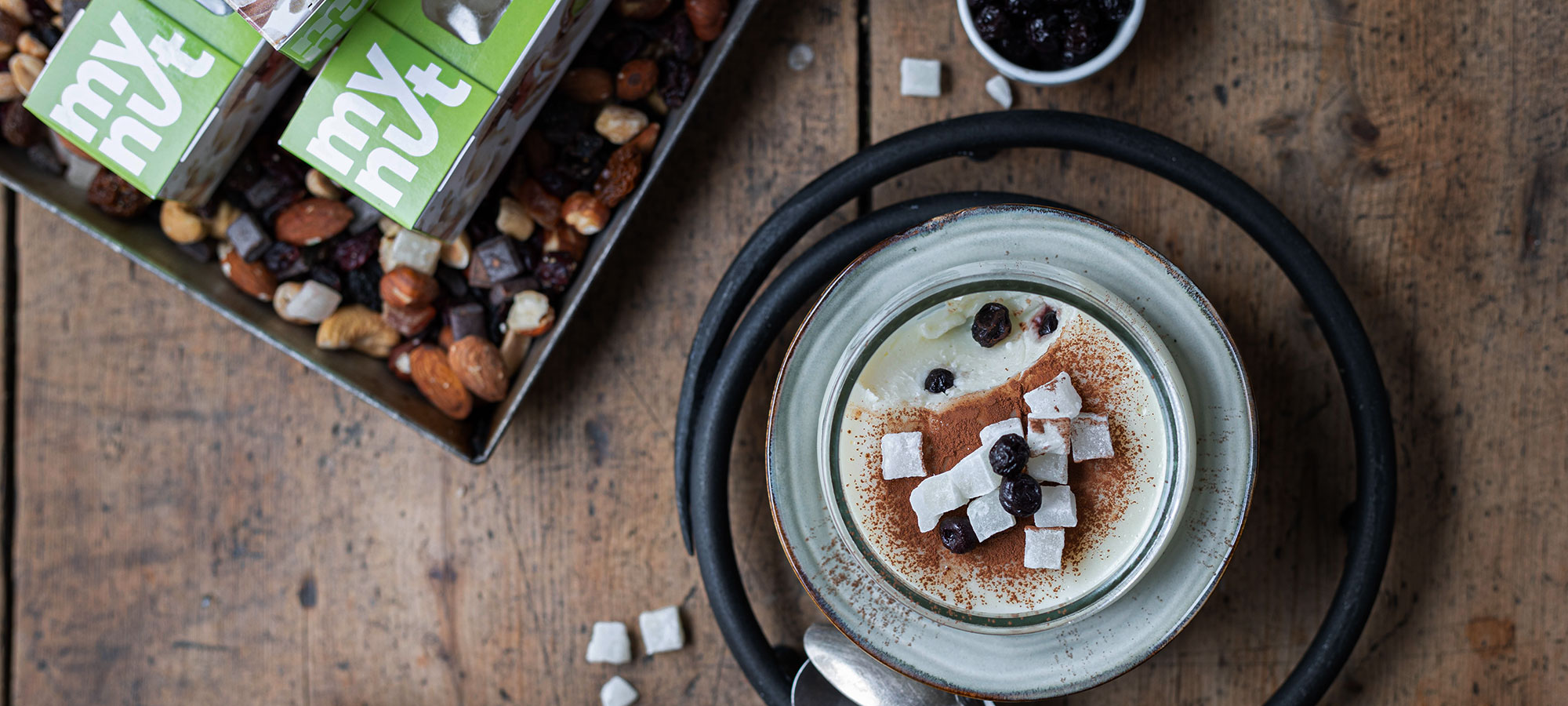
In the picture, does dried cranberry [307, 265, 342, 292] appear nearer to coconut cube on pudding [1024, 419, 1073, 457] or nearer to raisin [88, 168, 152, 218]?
raisin [88, 168, 152, 218]

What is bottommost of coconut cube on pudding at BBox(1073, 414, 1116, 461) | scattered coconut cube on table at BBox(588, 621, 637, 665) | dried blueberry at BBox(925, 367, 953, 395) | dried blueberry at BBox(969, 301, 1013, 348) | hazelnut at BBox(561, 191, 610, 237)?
scattered coconut cube on table at BBox(588, 621, 637, 665)

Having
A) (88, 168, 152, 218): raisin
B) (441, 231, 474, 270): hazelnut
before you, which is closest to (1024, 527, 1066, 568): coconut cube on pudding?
(441, 231, 474, 270): hazelnut

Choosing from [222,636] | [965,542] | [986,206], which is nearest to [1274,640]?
[965,542]

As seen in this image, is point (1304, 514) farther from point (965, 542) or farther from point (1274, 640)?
point (965, 542)

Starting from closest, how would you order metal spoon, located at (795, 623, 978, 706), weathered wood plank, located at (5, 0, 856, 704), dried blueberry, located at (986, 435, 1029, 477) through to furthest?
dried blueberry, located at (986, 435, 1029, 477) < metal spoon, located at (795, 623, 978, 706) < weathered wood plank, located at (5, 0, 856, 704)

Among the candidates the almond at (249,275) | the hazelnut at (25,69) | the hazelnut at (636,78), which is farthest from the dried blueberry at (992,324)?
the hazelnut at (25,69)

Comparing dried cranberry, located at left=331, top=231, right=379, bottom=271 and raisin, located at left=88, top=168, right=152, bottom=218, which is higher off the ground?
dried cranberry, located at left=331, top=231, right=379, bottom=271

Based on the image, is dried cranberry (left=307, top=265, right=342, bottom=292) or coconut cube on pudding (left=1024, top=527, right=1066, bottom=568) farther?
dried cranberry (left=307, top=265, right=342, bottom=292)
